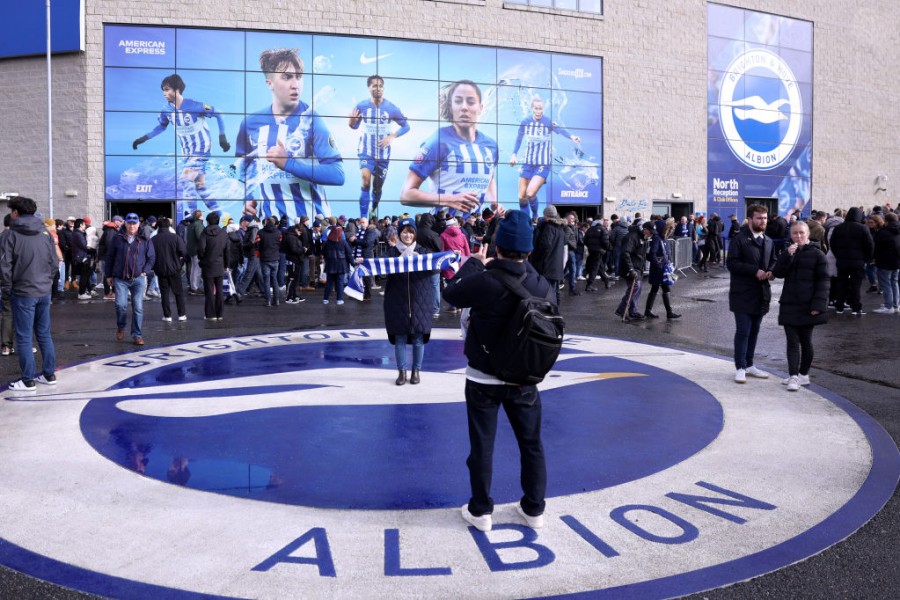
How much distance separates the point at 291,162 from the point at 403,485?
74.7 feet

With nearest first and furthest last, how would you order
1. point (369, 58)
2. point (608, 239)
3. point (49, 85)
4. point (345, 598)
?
point (345, 598), point (608, 239), point (49, 85), point (369, 58)

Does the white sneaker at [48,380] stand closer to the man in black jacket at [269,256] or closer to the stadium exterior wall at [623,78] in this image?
the man in black jacket at [269,256]

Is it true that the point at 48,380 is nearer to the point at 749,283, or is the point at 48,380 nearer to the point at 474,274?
the point at 474,274

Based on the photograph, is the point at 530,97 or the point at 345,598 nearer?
the point at 345,598

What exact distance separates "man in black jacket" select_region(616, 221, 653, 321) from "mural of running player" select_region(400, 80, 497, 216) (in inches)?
549

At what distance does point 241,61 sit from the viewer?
26.6 metres

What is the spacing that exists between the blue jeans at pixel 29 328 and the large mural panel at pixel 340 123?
16.0m

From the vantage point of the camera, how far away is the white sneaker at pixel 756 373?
9188mm

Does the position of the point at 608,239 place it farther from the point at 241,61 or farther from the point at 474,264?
the point at 474,264

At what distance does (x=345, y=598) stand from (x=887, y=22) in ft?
143

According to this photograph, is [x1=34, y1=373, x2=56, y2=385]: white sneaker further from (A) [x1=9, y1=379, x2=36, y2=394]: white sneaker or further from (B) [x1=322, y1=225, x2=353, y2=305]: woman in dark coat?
(B) [x1=322, y1=225, x2=353, y2=305]: woman in dark coat

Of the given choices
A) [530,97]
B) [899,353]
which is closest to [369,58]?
[530,97]

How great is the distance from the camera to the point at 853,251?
49.9 ft

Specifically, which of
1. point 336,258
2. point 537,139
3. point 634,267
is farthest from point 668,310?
point 537,139
